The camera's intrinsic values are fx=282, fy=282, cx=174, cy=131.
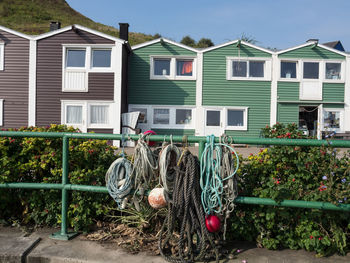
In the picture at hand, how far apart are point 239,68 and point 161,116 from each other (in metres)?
5.51

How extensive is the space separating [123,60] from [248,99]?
25.0 ft

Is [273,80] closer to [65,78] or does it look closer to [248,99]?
[248,99]

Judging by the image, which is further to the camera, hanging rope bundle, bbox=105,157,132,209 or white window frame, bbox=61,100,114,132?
white window frame, bbox=61,100,114,132

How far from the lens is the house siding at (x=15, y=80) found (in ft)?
50.1

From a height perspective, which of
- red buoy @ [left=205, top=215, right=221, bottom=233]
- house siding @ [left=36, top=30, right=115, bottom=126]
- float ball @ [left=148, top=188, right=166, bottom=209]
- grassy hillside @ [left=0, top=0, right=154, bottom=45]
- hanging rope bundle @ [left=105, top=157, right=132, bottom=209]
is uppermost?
grassy hillside @ [left=0, top=0, right=154, bottom=45]

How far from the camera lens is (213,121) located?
16984 mm

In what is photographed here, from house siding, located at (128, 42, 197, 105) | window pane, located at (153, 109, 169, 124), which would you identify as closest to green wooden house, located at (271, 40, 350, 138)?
house siding, located at (128, 42, 197, 105)

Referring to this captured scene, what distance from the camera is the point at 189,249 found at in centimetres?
261

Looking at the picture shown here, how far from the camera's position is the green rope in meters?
2.69

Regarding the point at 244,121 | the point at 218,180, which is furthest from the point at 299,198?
the point at 244,121

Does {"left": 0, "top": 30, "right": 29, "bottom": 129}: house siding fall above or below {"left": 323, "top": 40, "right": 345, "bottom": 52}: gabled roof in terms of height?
below

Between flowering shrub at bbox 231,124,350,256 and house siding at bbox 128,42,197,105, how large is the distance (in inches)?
547

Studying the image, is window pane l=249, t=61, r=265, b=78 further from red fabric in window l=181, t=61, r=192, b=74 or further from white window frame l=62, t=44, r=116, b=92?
white window frame l=62, t=44, r=116, b=92

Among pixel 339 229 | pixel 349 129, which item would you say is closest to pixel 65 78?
pixel 339 229
